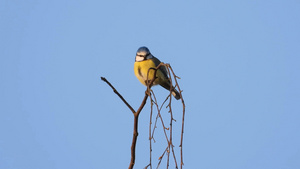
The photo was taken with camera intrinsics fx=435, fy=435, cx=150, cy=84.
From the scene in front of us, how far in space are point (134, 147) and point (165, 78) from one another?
14.8 ft

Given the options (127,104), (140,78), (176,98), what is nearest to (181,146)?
(127,104)

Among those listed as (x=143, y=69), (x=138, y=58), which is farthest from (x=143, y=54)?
(x=143, y=69)

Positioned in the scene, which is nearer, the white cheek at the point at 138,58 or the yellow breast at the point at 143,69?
the yellow breast at the point at 143,69

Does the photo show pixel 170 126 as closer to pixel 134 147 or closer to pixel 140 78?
pixel 134 147

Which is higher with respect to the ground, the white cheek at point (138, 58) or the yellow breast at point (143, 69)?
the white cheek at point (138, 58)

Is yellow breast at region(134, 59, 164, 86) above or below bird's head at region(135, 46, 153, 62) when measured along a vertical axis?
below

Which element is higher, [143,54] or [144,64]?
[143,54]

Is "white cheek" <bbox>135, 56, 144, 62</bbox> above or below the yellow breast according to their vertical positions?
above

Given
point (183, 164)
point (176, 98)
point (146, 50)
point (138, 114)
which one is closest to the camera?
point (183, 164)

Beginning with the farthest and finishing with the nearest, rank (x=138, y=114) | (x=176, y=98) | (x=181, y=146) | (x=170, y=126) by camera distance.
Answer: (x=176, y=98)
(x=138, y=114)
(x=170, y=126)
(x=181, y=146)

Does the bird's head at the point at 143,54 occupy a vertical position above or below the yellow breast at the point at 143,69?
above

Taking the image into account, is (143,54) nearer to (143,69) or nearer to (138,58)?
(138,58)

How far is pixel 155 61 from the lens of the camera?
284 inches

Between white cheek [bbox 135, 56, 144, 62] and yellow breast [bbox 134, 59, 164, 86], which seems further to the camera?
white cheek [bbox 135, 56, 144, 62]
